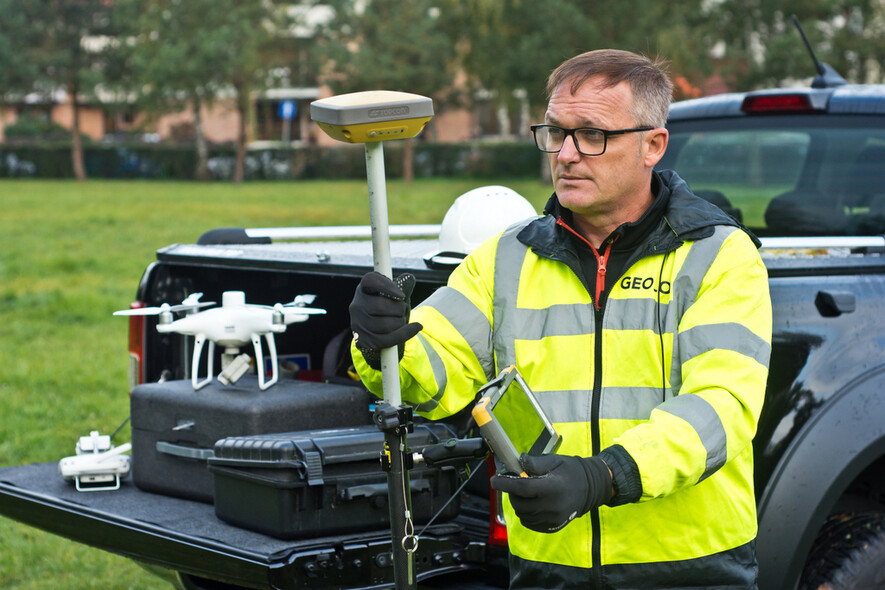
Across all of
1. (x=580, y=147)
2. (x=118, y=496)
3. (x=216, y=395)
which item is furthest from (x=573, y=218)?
(x=118, y=496)

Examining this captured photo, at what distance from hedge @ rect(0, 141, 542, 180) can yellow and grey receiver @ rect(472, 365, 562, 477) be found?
130ft

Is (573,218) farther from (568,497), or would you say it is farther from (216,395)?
(216,395)

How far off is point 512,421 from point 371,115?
745 mm

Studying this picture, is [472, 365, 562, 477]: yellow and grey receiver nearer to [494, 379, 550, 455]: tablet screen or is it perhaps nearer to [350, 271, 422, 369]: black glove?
[494, 379, 550, 455]: tablet screen

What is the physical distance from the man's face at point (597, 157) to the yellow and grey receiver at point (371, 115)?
1.05ft

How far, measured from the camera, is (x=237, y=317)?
3.25 meters

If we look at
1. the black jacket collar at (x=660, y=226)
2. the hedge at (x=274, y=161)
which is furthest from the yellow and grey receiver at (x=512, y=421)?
the hedge at (x=274, y=161)

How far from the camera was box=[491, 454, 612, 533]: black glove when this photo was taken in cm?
187

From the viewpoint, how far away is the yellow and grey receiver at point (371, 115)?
206cm

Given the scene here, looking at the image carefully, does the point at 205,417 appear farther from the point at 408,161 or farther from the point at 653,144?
the point at 408,161

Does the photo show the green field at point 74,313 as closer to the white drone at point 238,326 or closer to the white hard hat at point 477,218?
the white drone at point 238,326

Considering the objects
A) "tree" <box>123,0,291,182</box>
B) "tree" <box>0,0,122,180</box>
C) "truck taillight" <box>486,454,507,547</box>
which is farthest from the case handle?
"tree" <box>0,0,122,180</box>

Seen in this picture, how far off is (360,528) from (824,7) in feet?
109

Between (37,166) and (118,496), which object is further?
(37,166)
